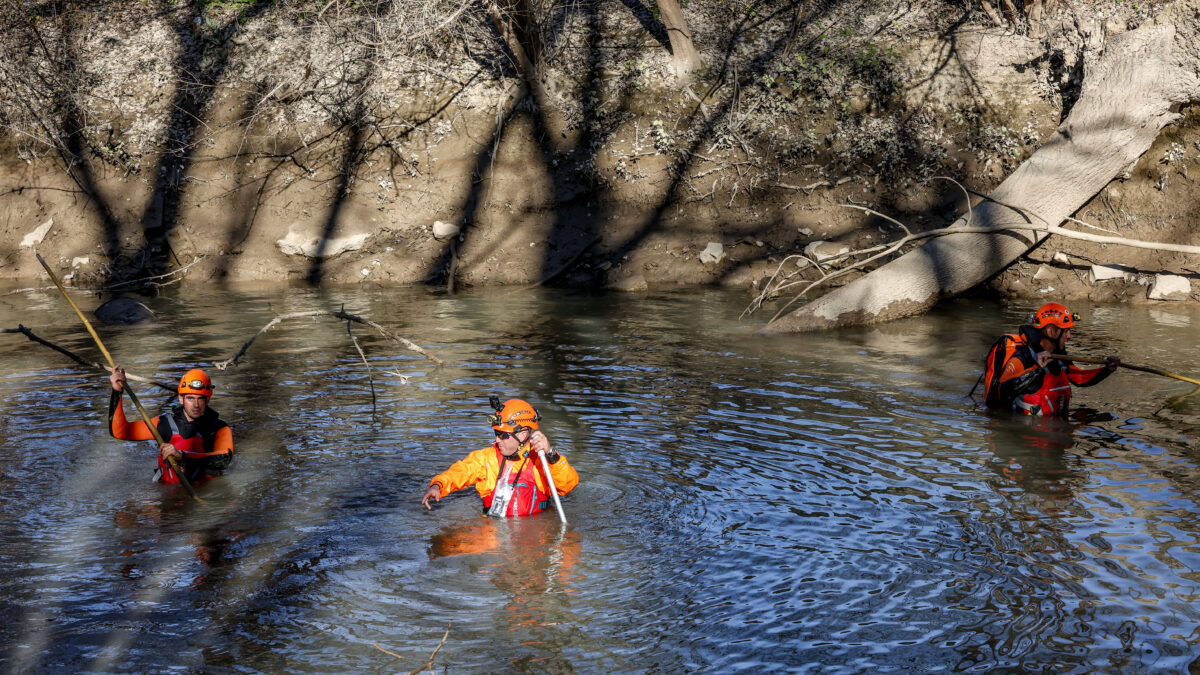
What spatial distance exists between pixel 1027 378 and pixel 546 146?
12656 millimetres

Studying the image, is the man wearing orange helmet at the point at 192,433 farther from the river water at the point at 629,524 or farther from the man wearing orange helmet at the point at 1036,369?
the man wearing orange helmet at the point at 1036,369

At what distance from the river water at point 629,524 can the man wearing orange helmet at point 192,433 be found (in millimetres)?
219

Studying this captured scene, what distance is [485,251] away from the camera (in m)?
20.5

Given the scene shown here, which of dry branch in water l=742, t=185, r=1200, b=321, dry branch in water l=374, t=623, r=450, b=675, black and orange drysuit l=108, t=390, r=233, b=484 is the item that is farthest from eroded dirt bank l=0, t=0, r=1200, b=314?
dry branch in water l=374, t=623, r=450, b=675

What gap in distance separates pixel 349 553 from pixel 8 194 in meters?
18.4

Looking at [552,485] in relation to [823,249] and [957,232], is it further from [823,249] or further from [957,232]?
[823,249]

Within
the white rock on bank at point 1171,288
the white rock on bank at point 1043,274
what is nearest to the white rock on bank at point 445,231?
the white rock on bank at point 1043,274

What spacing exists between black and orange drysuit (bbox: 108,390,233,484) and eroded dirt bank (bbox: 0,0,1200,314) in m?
10.5

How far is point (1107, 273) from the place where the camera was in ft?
58.2

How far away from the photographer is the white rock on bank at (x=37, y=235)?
2142 cm

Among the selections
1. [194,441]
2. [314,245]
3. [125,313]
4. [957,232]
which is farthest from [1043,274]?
[125,313]

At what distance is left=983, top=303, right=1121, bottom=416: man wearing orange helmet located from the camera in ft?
36.5

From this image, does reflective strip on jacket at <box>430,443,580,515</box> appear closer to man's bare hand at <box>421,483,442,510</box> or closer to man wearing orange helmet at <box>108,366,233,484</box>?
A: man's bare hand at <box>421,483,442,510</box>

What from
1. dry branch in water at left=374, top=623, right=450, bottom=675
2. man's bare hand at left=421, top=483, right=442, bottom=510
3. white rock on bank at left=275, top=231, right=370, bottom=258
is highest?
white rock on bank at left=275, top=231, right=370, bottom=258
